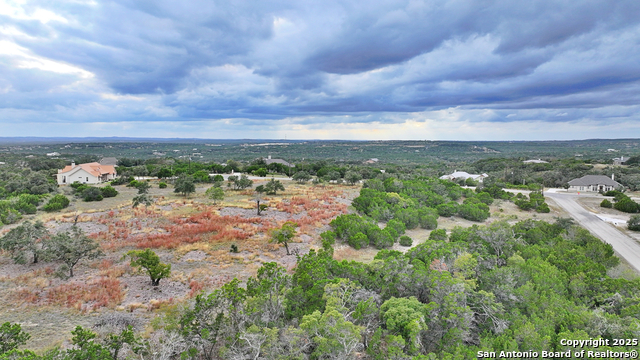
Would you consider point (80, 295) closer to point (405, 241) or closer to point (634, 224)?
point (405, 241)

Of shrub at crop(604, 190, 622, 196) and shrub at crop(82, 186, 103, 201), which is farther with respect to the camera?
shrub at crop(604, 190, 622, 196)

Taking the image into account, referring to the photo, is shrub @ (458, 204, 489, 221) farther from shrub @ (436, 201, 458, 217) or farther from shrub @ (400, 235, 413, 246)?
shrub @ (400, 235, 413, 246)

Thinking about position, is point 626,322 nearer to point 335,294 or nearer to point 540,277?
point 540,277

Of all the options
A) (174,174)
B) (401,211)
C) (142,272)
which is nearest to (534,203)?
(401,211)

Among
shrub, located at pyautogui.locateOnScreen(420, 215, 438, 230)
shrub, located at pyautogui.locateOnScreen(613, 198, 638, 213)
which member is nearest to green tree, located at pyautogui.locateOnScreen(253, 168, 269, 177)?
shrub, located at pyautogui.locateOnScreen(420, 215, 438, 230)

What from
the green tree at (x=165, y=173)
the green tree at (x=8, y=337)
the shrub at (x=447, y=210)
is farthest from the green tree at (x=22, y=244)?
the green tree at (x=165, y=173)

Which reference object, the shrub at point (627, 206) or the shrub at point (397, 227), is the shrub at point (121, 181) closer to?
the shrub at point (397, 227)
